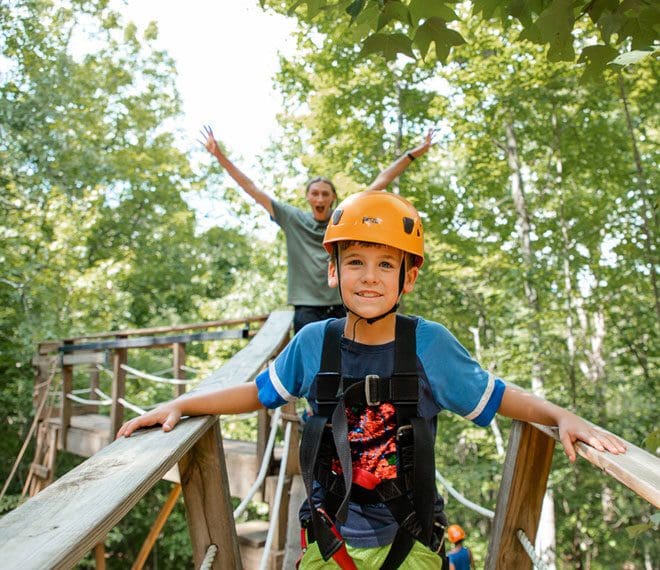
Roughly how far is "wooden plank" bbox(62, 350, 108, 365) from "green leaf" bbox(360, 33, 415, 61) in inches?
205

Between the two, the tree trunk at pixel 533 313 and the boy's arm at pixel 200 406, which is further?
the tree trunk at pixel 533 313

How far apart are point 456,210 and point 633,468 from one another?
1308 centimetres

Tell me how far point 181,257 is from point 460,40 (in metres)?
18.2

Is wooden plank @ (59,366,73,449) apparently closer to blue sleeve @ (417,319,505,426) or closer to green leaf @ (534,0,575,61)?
blue sleeve @ (417,319,505,426)

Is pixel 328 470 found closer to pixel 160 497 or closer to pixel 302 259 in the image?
pixel 302 259

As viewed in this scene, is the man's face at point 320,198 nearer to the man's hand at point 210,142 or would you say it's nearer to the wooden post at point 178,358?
the man's hand at point 210,142

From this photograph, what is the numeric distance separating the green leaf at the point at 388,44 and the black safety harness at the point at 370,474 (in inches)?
43.6

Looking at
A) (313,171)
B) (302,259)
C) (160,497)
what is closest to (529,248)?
(313,171)

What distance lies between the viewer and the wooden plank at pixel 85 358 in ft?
22.0

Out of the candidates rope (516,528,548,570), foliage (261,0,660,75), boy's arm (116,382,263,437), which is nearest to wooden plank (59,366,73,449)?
foliage (261,0,660,75)

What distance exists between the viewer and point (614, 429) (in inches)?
476

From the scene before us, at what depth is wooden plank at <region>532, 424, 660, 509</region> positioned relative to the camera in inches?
44.1

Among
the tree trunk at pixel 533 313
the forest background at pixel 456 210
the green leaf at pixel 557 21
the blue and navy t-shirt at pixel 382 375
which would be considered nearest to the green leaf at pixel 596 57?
the green leaf at pixel 557 21

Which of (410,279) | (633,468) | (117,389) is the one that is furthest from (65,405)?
(633,468)
